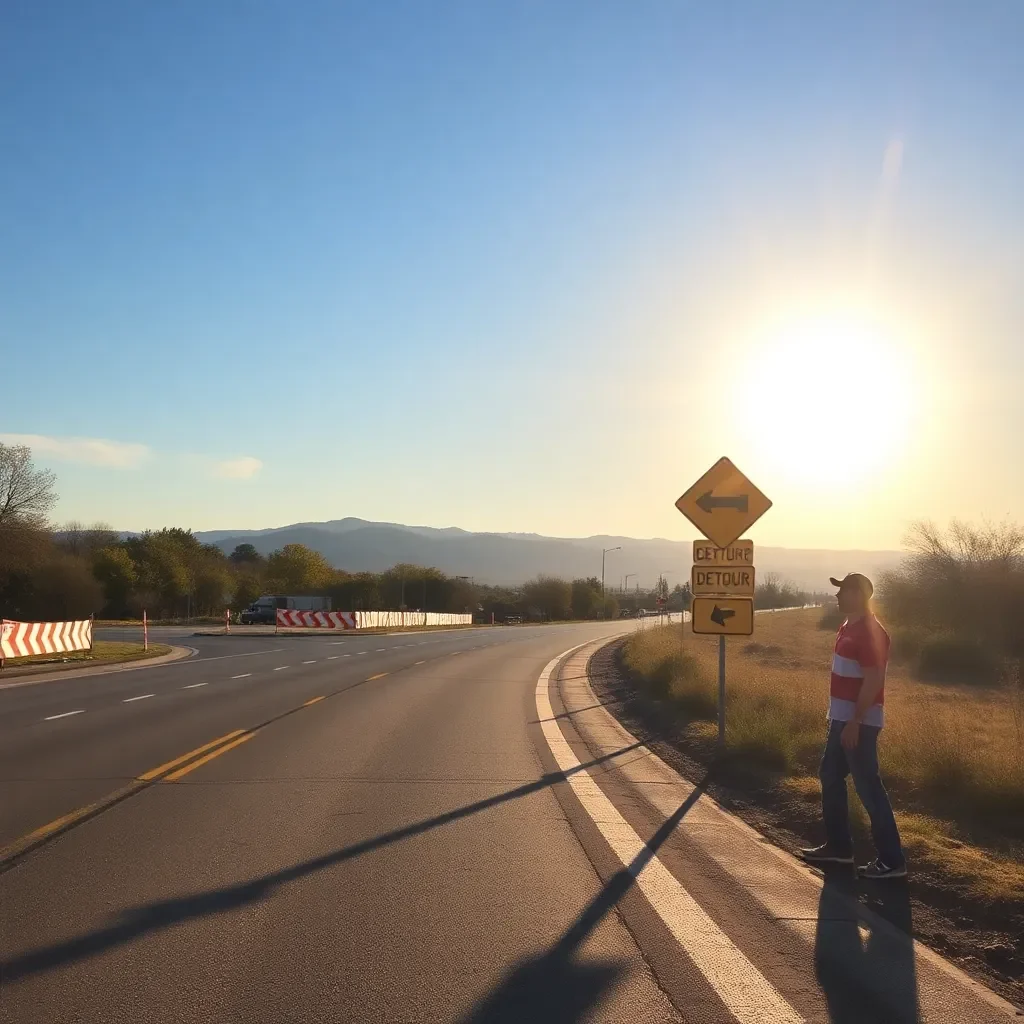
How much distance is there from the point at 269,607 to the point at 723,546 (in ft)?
227

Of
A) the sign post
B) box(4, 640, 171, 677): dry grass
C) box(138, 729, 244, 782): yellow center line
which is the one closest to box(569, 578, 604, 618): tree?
box(4, 640, 171, 677): dry grass

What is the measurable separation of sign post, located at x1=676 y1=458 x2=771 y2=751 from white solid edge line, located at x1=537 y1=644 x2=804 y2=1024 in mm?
3764

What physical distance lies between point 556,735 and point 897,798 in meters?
6.02

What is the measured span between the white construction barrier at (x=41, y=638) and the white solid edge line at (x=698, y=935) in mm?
21297

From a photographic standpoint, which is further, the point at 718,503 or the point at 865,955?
the point at 718,503

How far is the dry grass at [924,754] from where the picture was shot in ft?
25.7

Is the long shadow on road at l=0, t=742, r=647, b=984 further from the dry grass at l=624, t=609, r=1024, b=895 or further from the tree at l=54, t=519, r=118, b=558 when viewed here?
the tree at l=54, t=519, r=118, b=558

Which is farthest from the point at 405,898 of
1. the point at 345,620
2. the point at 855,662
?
the point at 345,620

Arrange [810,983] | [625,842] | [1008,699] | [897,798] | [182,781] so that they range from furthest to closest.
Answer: [1008,699], [182,781], [897,798], [625,842], [810,983]

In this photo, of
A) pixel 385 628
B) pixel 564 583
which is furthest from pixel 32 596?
pixel 564 583

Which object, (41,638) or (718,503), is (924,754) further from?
(41,638)

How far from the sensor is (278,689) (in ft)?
69.9

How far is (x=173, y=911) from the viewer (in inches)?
240

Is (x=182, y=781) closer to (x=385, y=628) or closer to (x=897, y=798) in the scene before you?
(x=897, y=798)
